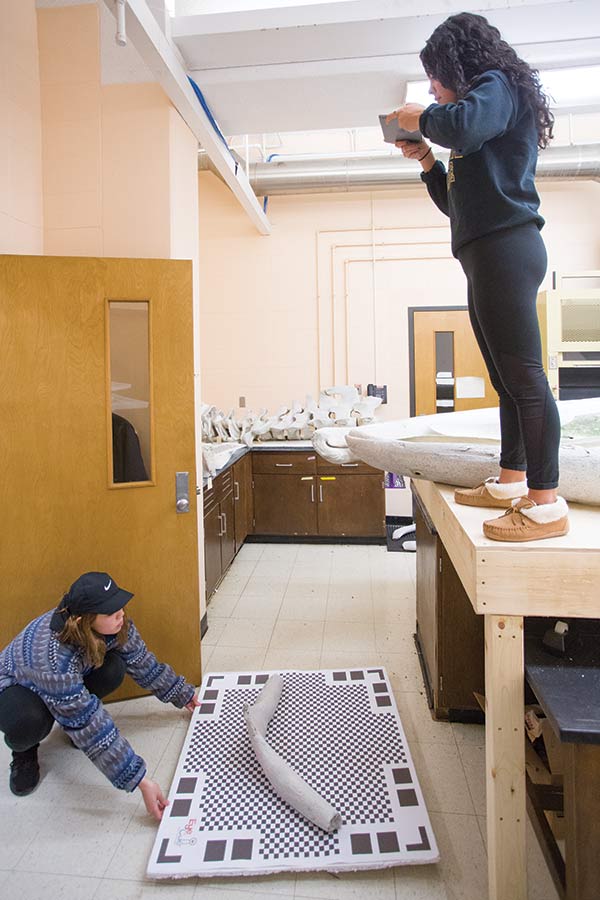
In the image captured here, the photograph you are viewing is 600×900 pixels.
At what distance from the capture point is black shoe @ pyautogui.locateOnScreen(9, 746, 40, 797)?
1.85m

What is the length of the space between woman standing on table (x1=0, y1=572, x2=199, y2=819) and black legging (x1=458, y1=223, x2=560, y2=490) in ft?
4.66

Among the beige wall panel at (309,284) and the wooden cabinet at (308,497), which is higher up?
the beige wall panel at (309,284)

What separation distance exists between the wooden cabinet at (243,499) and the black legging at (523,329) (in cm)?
306

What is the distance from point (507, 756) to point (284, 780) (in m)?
0.81

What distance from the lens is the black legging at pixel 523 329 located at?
1257 mm

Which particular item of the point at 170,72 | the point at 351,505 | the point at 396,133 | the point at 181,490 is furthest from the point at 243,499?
the point at 396,133

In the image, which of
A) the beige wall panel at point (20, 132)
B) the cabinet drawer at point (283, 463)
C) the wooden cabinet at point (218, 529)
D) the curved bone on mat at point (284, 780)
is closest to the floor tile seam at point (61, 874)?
the curved bone on mat at point (284, 780)

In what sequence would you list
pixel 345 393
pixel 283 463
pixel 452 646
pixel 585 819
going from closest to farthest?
1. pixel 585 819
2. pixel 452 646
3. pixel 283 463
4. pixel 345 393

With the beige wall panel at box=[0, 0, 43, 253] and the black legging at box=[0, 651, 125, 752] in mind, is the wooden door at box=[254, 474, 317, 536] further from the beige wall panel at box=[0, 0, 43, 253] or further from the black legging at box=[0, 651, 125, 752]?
the black legging at box=[0, 651, 125, 752]

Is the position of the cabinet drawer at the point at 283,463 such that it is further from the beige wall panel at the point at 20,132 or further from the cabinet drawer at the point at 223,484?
the beige wall panel at the point at 20,132

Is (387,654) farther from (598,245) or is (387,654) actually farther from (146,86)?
(598,245)

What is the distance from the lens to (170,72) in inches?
95.2

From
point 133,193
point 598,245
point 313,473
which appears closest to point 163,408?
point 133,193

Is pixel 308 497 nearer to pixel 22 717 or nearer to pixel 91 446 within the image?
pixel 91 446
